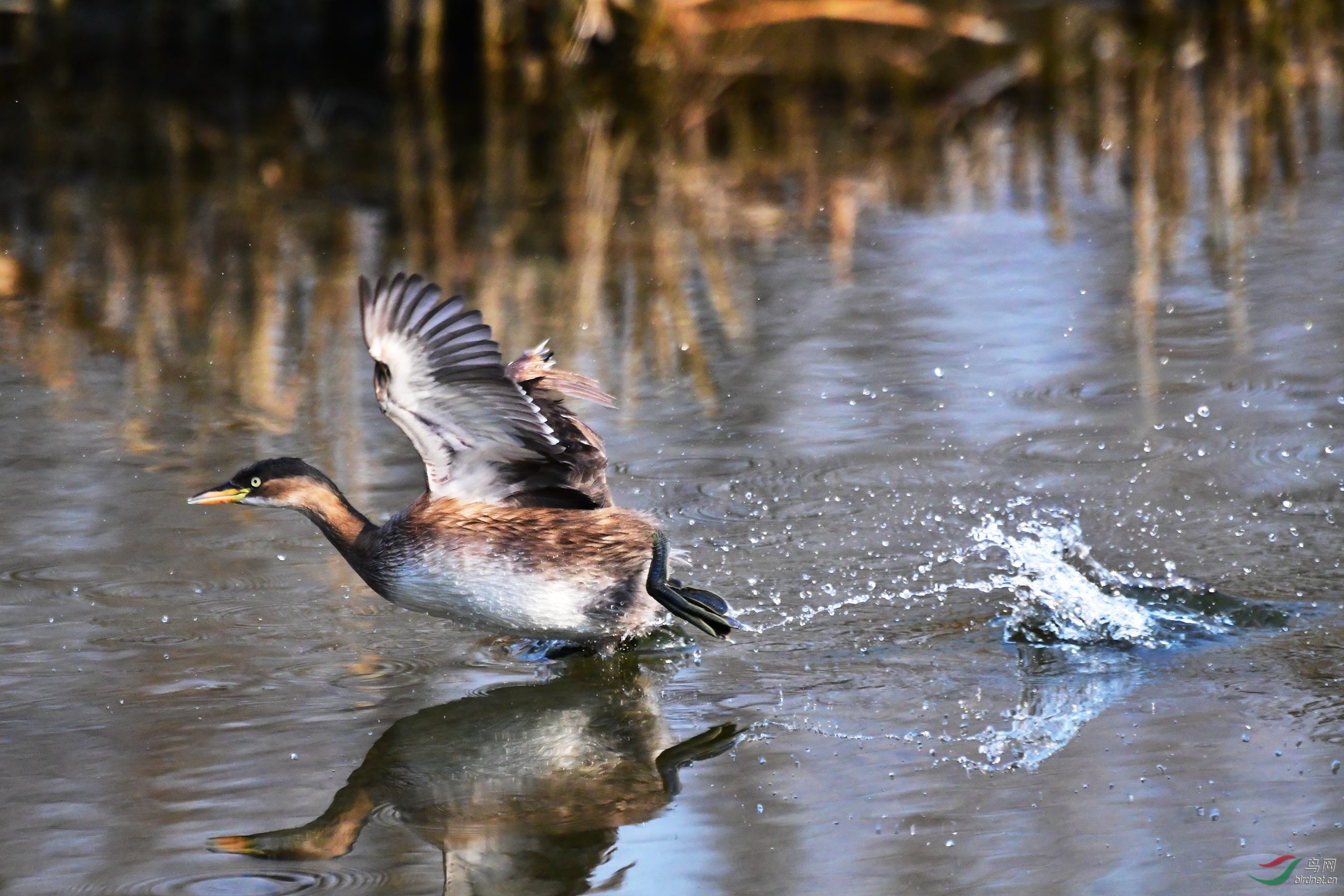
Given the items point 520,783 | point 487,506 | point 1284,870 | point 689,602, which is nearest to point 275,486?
point 487,506

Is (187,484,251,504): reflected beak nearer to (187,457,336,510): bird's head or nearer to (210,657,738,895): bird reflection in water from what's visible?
(187,457,336,510): bird's head

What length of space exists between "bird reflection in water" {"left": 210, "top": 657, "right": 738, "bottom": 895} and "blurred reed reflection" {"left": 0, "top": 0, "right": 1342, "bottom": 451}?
2.59 meters

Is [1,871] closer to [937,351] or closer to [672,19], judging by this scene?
[937,351]

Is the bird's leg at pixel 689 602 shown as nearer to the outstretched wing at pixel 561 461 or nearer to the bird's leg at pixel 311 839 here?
the outstretched wing at pixel 561 461

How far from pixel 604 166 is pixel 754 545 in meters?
6.59

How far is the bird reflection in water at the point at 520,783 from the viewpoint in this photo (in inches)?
149

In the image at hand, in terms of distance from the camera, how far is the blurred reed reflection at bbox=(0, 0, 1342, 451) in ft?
27.2

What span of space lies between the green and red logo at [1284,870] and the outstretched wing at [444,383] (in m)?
2.16

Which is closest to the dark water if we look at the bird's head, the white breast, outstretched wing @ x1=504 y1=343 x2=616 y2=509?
the white breast

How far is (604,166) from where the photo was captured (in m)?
11.9

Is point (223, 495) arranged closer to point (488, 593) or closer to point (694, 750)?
point (488, 593)

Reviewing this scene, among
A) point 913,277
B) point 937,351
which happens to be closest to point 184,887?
point 937,351

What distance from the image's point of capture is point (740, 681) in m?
4.71

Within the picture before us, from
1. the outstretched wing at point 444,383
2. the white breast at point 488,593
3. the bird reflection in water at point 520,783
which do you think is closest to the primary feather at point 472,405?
the outstretched wing at point 444,383
